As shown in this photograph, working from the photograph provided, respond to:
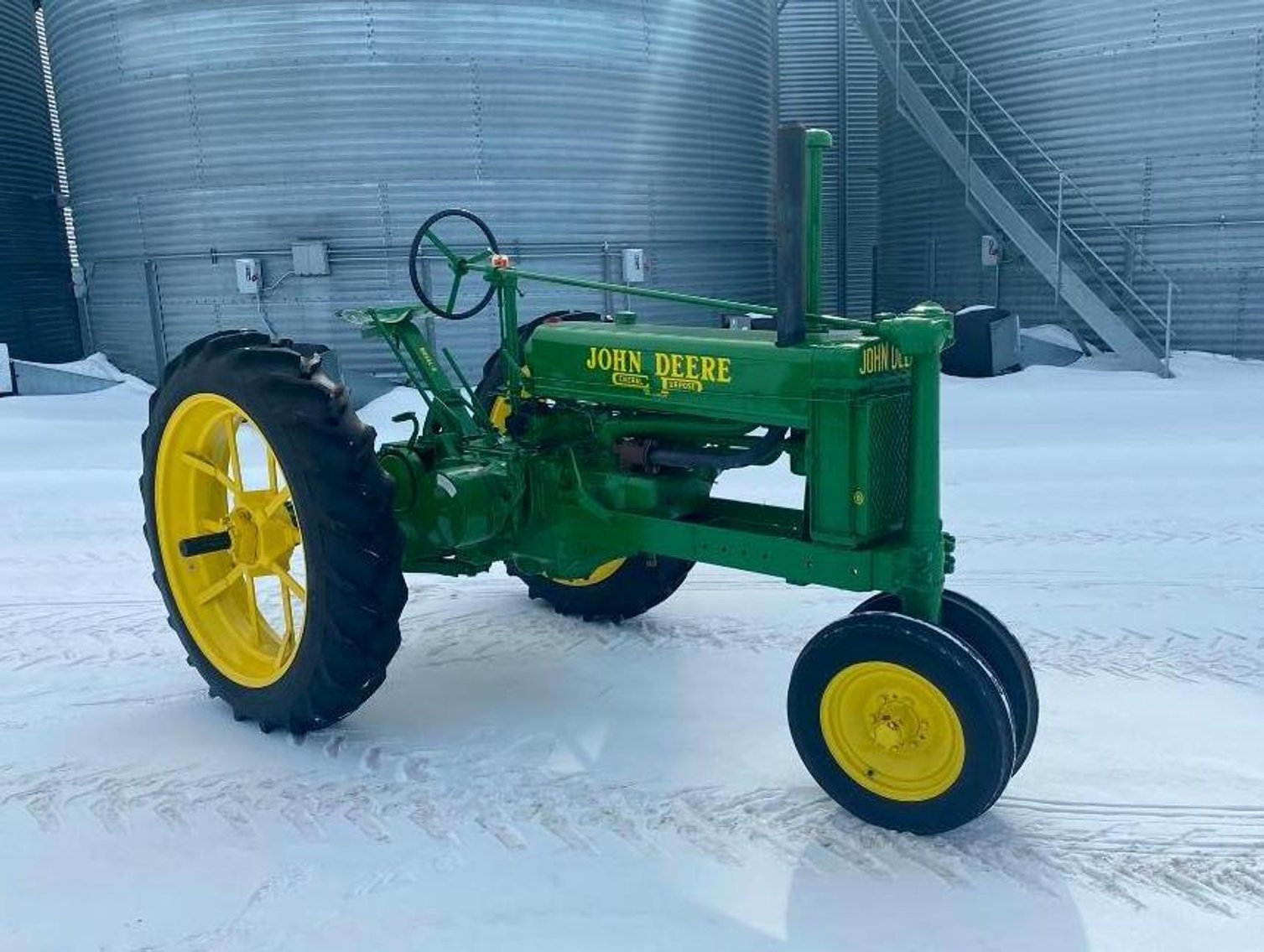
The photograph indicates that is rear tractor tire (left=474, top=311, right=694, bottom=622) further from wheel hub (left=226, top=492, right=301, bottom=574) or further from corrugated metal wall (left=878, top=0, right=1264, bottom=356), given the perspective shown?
corrugated metal wall (left=878, top=0, right=1264, bottom=356)

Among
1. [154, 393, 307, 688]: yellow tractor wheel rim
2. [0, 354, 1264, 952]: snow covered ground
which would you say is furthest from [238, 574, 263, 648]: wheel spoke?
[0, 354, 1264, 952]: snow covered ground

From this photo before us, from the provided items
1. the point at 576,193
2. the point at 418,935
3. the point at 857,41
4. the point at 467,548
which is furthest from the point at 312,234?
the point at 857,41

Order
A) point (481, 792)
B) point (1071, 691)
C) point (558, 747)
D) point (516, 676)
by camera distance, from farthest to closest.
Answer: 1. point (516, 676)
2. point (1071, 691)
3. point (558, 747)
4. point (481, 792)

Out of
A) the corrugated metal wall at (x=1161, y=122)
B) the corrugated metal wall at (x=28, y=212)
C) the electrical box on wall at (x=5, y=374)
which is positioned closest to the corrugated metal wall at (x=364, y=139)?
the electrical box on wall at (x=5, y=374)

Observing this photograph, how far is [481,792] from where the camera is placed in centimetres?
277

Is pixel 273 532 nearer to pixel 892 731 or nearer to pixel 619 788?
pixel 619 788

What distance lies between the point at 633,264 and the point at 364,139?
8.89ft

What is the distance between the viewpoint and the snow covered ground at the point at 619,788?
2236 millimetres

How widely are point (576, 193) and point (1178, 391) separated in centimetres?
560

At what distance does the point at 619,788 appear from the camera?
278 centimetres

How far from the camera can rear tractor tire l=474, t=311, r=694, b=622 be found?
3822mm

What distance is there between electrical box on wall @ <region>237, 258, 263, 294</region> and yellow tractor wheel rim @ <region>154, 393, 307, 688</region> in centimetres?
673

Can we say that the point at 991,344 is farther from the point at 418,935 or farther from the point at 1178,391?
the point at 418,935

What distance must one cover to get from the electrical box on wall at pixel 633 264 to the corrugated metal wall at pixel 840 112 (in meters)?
6.86
